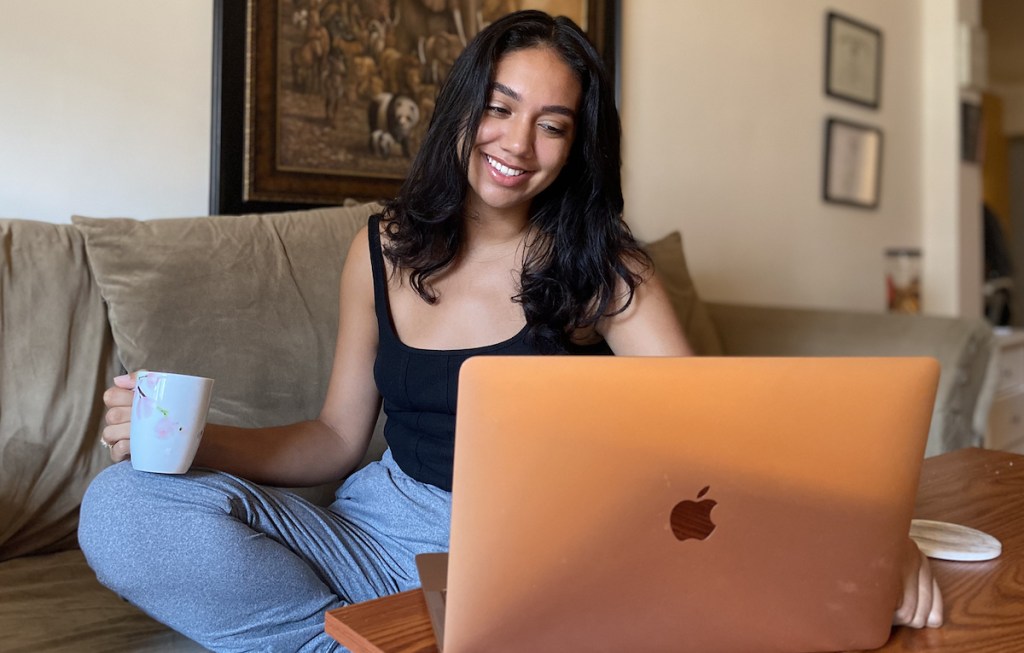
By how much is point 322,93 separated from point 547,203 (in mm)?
804

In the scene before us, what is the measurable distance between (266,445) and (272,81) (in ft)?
3.01

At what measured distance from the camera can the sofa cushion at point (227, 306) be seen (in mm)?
1449

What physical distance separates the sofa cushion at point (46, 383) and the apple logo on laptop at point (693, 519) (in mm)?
1070

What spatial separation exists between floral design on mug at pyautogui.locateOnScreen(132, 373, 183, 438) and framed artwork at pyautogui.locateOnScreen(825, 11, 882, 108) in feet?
9.16

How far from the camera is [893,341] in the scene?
2.28 metres

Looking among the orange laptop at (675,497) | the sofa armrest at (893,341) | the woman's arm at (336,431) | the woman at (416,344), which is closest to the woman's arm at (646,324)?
the woman at (416,344)

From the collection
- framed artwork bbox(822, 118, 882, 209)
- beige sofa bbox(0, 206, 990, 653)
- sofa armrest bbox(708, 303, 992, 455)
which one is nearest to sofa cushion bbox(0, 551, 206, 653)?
beige sofa bbox(0, 206, 990, 653)

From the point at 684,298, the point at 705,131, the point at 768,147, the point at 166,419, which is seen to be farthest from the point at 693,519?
the point at 768,147

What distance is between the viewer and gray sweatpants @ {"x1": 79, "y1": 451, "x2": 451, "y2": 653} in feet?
3.07

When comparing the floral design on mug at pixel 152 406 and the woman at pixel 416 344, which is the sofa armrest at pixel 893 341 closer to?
the woman at pixel 416 344

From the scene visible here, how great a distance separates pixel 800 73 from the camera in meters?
3.09

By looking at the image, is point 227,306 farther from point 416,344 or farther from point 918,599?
point 918,599

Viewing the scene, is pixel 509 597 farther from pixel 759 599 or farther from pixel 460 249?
pixel 460 249

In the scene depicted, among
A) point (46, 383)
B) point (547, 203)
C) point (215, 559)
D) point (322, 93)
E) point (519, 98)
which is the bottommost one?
point (215, 559)
